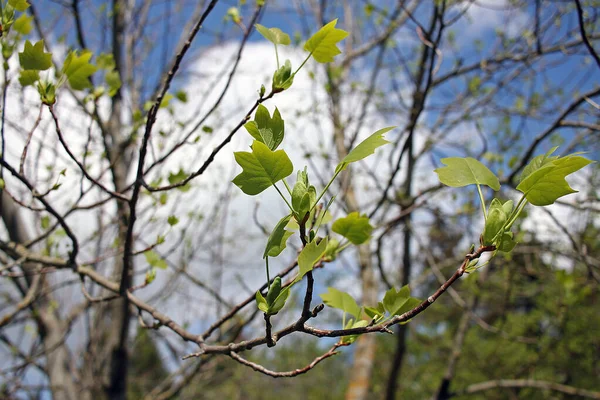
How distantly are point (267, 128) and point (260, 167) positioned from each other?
69 millimetres

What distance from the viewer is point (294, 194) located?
2.15 ft

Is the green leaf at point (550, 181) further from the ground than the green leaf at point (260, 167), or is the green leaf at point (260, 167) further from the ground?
the green leaf at point (260, 167)

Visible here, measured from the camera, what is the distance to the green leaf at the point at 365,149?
2.01 ft

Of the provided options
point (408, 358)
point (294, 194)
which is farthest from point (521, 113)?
point (408, 358)

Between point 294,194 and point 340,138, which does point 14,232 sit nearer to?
point 294,194

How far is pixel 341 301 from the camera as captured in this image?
0.88 m

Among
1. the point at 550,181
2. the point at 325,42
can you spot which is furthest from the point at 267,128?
the point at 550,181

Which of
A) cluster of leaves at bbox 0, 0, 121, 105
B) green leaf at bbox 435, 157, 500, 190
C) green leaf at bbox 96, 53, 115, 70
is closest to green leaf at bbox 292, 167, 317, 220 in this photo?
green leaf at bbox 435, 157, 500, 190

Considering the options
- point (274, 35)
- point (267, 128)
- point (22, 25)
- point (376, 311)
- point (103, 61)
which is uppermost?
point (103, 61)

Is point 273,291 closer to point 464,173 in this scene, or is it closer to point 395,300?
point 395,300

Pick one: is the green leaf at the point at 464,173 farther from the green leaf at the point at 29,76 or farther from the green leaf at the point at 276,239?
the green leaf at the point at 29,76

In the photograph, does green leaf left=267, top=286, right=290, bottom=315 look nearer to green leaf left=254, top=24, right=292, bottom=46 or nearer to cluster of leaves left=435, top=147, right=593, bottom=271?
cluster of leaves left=435, top=147, right=593, bottom=271

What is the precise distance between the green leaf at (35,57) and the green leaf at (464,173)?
3.02 ft

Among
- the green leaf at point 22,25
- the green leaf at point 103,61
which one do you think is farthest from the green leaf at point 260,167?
the green leaf at point 103,61
